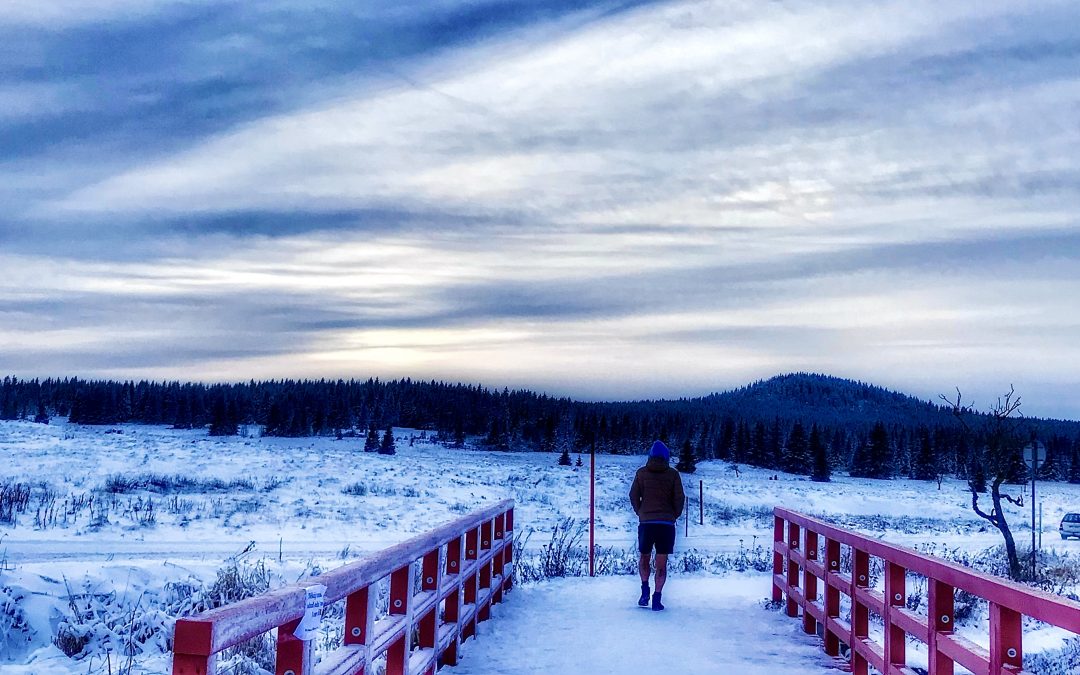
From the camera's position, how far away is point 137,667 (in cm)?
775

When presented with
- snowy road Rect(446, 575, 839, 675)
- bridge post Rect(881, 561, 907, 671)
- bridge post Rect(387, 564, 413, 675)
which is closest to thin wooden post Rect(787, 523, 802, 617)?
snowy road Rect(446, 575, 839, 675)

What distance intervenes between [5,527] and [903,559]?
20483mm

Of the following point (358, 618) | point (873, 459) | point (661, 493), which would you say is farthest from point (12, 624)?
point (873, 459)

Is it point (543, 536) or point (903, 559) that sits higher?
point (903, 559)

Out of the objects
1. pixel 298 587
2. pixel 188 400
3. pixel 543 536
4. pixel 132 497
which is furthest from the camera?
pixel 188 400

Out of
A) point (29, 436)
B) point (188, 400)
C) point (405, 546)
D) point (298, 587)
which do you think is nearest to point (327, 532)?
point (405, 546)

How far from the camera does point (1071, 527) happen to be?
34875mm

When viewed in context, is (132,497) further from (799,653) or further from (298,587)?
(298,587)

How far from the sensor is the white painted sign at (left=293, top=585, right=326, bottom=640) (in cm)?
355

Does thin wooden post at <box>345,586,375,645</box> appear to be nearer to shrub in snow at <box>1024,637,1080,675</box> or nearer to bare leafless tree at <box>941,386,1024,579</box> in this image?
shrub in snow at <box>1024,637,1080,675</box>

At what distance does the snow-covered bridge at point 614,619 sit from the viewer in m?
3.60

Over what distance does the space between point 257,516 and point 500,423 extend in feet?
254

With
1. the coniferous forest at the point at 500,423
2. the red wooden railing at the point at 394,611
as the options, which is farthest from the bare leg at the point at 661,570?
the coniferous forest at the point at 500,423

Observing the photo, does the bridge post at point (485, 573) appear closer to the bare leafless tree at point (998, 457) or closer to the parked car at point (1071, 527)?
the bare leafless tree at point (998, 457)
